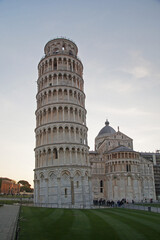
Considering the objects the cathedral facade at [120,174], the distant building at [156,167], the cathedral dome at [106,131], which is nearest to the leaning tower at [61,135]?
the cathedral facade at [120,174]

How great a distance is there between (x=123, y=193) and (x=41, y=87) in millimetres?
36722

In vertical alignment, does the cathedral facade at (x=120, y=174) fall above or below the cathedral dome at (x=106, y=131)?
below

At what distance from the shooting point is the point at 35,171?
42594 mm

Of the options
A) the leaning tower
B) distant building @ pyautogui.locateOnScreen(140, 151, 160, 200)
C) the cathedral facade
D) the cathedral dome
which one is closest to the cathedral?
the leaning tower

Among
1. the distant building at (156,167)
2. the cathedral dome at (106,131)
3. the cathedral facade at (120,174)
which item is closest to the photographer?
the cathedral facade at (120,174)

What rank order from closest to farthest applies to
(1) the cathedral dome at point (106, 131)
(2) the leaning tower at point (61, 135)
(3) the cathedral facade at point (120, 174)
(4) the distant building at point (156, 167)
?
(2) the leaning tower at point (61, 135) < (3) the cathedral facade at point (120, 174) < (4) the distant building at point (156, 167) < (1) the cathedral dome at point (106, 131)

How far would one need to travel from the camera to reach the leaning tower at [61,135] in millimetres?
38609

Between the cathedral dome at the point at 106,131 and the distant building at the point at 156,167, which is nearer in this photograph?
the distant building at the point at 156,167

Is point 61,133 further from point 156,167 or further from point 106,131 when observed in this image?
point 156,167

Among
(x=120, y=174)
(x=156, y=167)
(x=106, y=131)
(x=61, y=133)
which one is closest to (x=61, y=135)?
(x=61, y=133)

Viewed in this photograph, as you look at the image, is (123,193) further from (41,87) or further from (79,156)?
(41,87)

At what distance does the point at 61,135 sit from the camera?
138 feet

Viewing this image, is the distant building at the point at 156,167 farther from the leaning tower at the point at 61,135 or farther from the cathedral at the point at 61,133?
the leaning tower at the point at 61,135

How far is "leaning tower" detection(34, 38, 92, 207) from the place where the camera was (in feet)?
127
